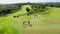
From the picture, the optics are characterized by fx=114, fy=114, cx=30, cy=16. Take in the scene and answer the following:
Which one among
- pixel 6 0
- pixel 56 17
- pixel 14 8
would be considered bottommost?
pixel 56 17

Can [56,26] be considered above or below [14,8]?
below

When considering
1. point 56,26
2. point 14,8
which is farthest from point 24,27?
point 56,26

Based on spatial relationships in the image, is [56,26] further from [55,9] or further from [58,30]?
[55,9]

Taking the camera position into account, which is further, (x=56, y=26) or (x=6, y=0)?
(x=6, y=0)

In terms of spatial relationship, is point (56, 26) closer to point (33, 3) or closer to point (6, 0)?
point (33, 3)
